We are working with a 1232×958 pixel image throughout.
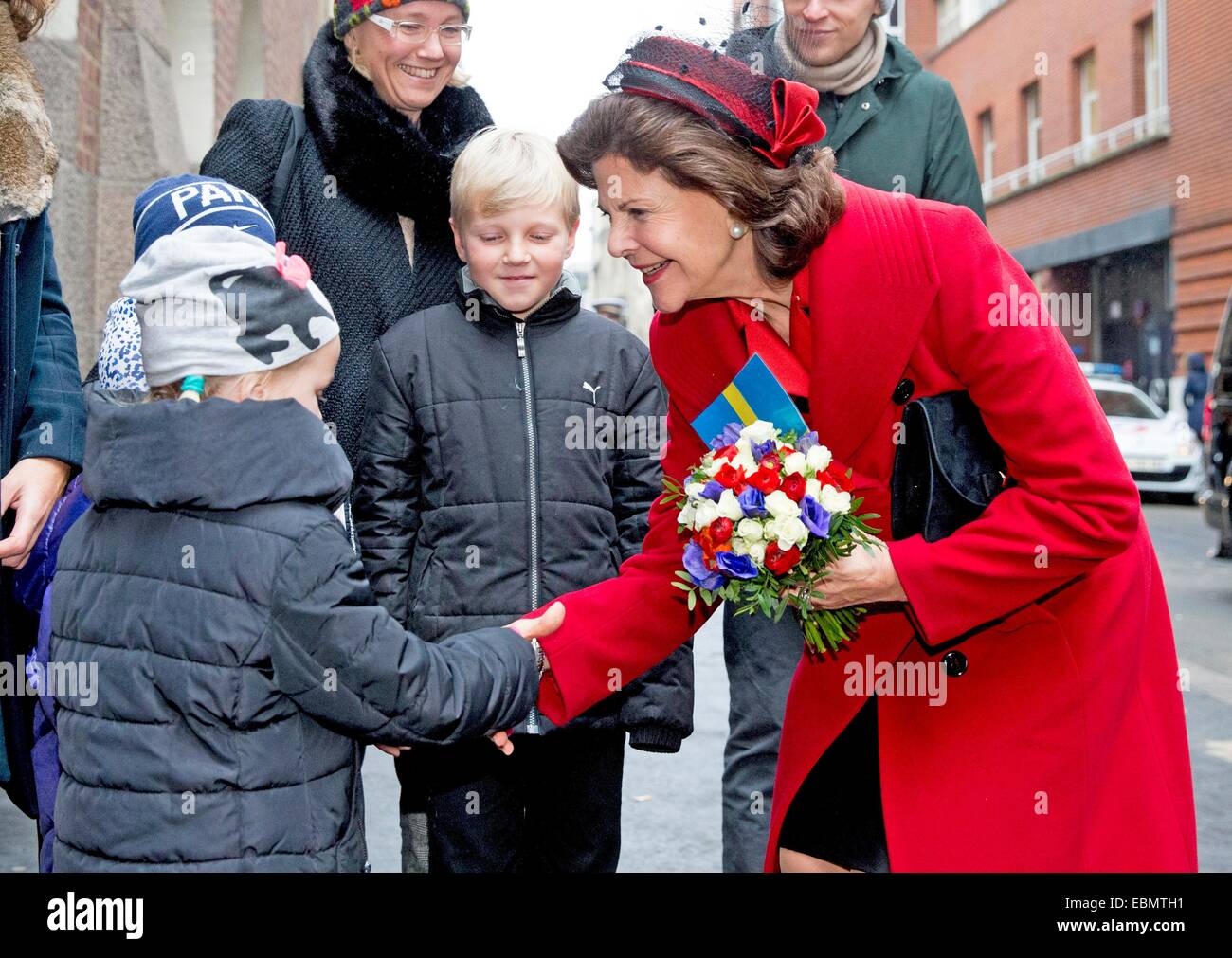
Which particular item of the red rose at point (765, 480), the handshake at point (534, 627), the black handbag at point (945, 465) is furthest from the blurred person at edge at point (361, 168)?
the black handbag at point (945, 465)

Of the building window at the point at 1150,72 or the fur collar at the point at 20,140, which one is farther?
→ the building window at the point at 1150,72

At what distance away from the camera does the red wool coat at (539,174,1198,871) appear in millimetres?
2240

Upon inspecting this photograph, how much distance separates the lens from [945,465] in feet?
7.50

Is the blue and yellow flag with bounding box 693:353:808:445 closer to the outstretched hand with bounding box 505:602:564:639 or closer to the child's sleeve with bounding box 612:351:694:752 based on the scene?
the outstretched hand with bounding box 505:602:564:639

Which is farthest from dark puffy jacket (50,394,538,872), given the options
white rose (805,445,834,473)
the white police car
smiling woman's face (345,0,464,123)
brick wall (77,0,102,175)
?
the white police car

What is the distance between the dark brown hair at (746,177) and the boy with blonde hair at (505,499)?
0.90 meters

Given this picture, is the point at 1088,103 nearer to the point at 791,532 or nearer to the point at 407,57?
the point at 407,57

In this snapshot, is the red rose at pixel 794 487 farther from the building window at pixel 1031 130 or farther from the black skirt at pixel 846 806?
the building window at pixel 1031 130

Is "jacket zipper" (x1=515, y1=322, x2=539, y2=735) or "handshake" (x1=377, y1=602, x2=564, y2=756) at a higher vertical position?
"jacket zipper" (x1=515, y1=322, x2=539, y2=735)

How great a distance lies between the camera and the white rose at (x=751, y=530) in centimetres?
229

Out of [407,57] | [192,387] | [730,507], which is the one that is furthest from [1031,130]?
[192,387]

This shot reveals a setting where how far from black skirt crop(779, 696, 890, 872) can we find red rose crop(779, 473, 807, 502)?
1.42 ft

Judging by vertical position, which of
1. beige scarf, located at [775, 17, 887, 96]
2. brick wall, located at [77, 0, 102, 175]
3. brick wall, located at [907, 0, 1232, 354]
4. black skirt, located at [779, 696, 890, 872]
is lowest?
black skirt, located at [779, 696, 890, 872]
